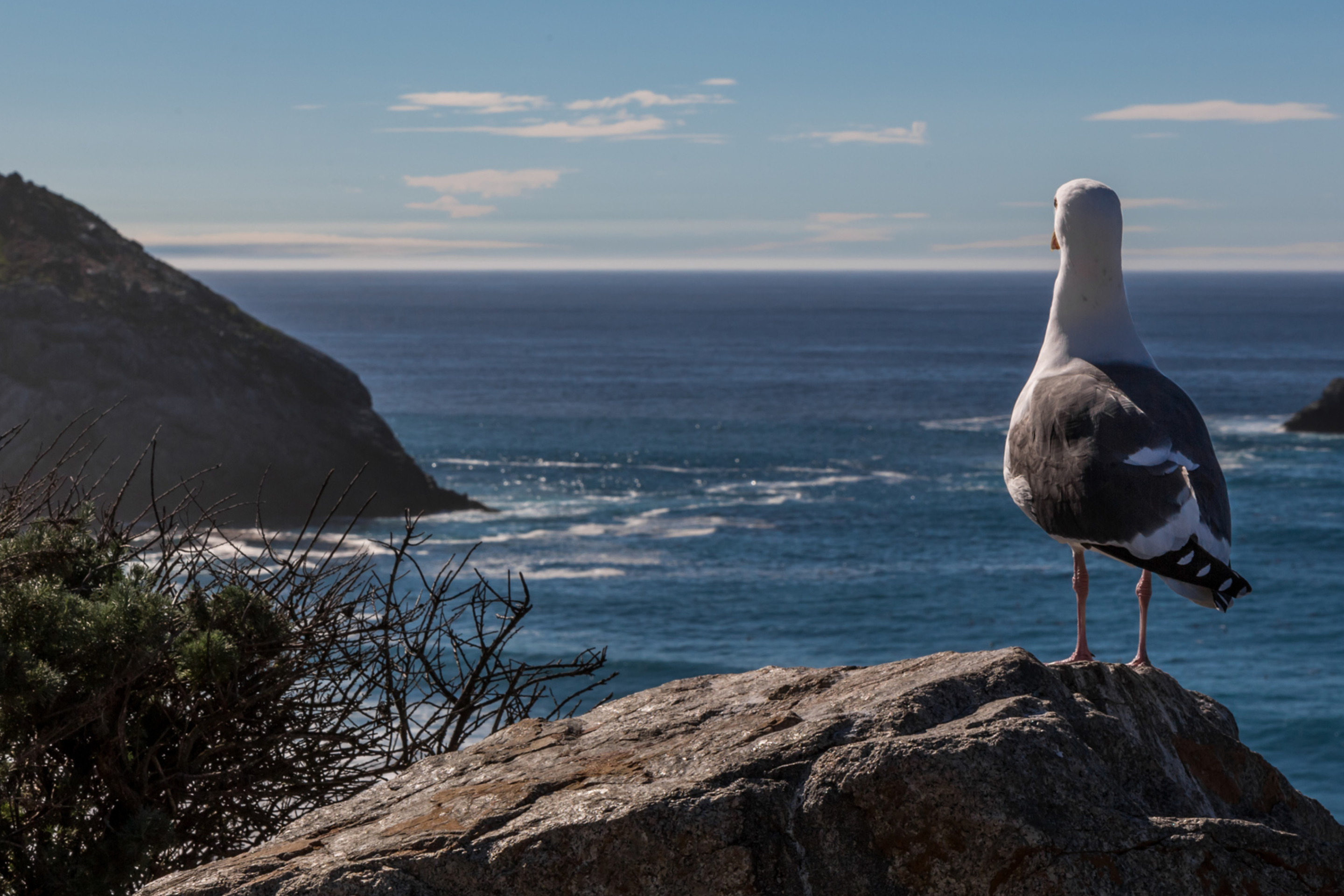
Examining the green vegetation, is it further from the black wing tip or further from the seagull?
the black wing tip

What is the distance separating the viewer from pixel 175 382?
62.4 metres

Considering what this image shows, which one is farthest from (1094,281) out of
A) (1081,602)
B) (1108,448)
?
(1081,602)

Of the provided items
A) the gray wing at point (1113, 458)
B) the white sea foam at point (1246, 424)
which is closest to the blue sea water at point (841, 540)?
the white sea foam at point (1246, 424)

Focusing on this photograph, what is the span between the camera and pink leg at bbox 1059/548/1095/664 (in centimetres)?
562

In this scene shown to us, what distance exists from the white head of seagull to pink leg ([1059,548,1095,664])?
1.07 meters

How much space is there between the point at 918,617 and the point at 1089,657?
159ft

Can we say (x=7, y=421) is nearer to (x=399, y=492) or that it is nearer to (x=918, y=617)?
(x=399, y=492)

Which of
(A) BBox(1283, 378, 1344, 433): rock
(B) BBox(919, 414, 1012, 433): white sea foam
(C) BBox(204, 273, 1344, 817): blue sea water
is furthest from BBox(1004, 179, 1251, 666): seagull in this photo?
(A) BBox(1283, 378, 1344, 433): rock

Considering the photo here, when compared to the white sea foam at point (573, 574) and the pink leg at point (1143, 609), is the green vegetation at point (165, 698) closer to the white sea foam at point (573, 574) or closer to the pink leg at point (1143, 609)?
the pink leg at point (1143, 609)

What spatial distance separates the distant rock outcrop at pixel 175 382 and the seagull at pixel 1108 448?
5311 centimetres

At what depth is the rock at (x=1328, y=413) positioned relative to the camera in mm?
92688

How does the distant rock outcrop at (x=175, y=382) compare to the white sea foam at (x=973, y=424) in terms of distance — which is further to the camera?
the white sea foam at (x=973, y=424)

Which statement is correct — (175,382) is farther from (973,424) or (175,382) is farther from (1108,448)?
(973,424)

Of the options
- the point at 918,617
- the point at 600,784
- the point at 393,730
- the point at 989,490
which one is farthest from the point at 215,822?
the point at 989,490
